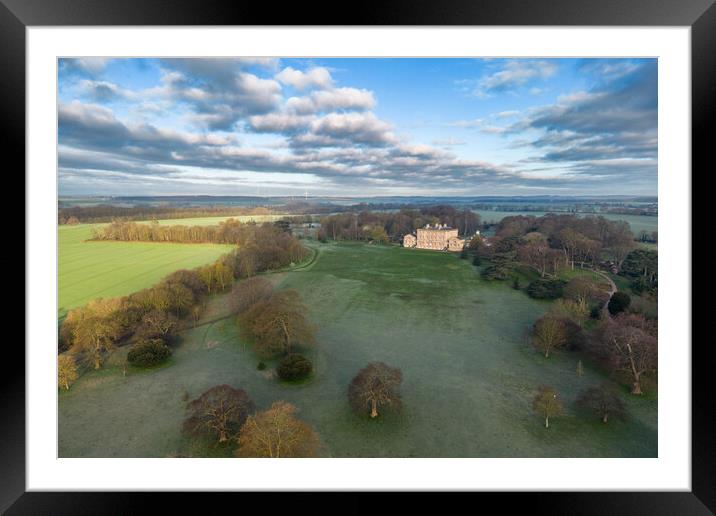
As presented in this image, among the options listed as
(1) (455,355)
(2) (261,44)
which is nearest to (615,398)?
(1) (455,355)

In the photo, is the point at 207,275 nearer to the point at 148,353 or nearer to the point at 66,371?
the point at 148,353

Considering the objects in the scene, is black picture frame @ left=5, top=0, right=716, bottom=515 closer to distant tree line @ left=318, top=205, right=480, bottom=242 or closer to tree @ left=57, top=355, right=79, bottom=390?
tree @ left=57, top=355, right=79, bottom=390

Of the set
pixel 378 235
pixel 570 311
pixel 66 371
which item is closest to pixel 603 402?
pixel 570 311

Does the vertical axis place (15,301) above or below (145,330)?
above

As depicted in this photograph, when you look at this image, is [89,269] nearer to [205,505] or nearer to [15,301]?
[15,301]

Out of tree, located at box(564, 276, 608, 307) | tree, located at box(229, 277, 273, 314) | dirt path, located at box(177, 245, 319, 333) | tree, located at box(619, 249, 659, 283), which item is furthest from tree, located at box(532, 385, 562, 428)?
dirt path, located at box(177, 245, 319, 333)

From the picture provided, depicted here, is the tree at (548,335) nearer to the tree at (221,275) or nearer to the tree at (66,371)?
the tree at (221,275)
